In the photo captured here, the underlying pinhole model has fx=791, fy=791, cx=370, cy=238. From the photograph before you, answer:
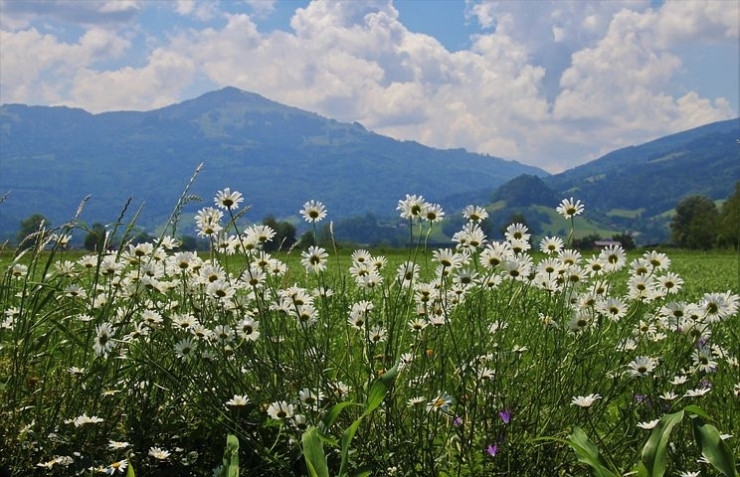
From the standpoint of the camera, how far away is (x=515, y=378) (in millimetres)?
3844

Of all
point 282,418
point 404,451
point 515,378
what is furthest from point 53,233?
point 515,378

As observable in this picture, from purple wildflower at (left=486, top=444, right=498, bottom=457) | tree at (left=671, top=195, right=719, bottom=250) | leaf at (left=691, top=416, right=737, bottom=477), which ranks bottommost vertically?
tree at (left=671, top=195, right=719, bottom=250)

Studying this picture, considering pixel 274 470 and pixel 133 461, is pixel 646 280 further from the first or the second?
pixel 133 461

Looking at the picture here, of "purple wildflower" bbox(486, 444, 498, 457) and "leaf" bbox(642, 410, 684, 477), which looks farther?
"purple wildflower" bbox(486, 444, 498, 457)

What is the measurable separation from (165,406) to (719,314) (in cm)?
278

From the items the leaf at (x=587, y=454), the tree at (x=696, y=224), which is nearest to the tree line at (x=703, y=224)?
the tree at (x=696, y=224)

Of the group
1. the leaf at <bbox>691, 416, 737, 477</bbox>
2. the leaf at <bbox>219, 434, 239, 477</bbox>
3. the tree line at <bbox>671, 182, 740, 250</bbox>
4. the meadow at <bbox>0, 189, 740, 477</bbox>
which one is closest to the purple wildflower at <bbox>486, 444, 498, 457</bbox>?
the meadow at <bbox>0, 189, 740, 477</bbox>

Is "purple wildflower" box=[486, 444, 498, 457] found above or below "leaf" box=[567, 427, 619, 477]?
below

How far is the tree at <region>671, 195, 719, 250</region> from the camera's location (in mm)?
102875

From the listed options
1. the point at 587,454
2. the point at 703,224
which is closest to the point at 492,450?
the point at 587,454

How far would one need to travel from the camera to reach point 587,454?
112 inches

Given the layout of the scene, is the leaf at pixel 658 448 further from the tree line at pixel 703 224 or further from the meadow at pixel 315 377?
the tree line at pixel 703 224

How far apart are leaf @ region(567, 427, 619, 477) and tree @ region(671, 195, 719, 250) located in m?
95.2

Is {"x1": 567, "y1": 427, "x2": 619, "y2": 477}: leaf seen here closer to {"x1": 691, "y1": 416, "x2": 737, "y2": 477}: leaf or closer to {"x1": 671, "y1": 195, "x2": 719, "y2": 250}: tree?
{"x1": 691, "y1": 416, "x2": 737, "y2": 477}: leaf
